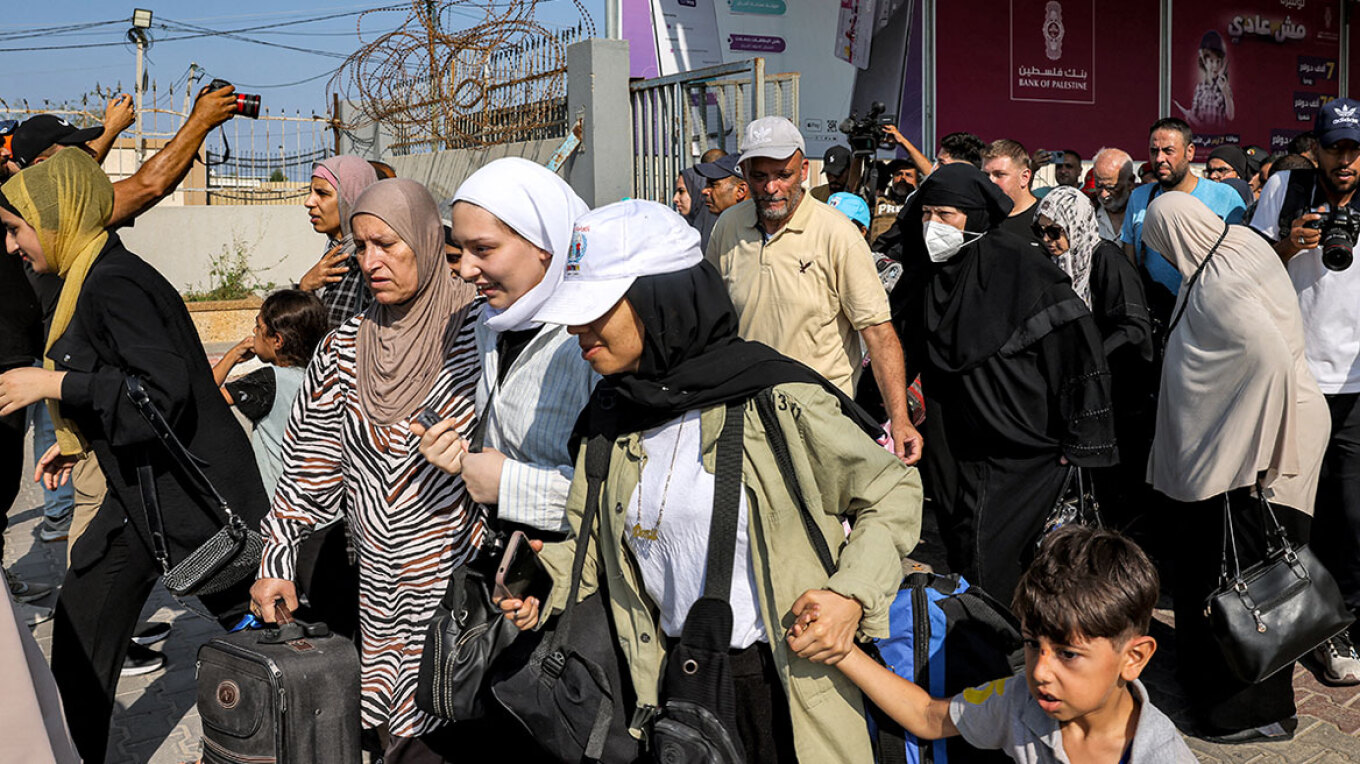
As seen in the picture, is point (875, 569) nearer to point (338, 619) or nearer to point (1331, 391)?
point (338, 619)

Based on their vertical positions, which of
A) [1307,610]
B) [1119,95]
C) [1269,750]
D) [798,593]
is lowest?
[1269,750]

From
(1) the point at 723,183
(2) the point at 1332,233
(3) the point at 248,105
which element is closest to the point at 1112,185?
(1) the point at 723,183

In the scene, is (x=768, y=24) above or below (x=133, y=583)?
above

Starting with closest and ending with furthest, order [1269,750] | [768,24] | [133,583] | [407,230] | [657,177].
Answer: [407,230] → [133,583] → [1269,750] → [657,177] → [768,24]

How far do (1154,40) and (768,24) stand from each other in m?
6.48

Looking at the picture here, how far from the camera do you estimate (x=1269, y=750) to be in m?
3.94

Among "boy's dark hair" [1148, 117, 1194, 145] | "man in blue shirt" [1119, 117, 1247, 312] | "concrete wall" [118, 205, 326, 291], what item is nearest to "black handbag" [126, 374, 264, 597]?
"man in blue shirt" [1119, 117, 1247, 312]

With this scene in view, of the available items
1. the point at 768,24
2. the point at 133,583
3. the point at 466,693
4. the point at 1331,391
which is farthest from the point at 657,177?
the point at 466,693

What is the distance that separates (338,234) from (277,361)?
110cm

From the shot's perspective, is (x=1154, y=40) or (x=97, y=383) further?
(x=1154, y=40)

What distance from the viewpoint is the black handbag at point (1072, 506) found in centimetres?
411

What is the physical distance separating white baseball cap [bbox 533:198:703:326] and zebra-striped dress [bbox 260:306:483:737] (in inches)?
34.1

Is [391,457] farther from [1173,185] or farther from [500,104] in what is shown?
→ [500,104]

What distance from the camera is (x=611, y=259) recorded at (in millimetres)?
2303
